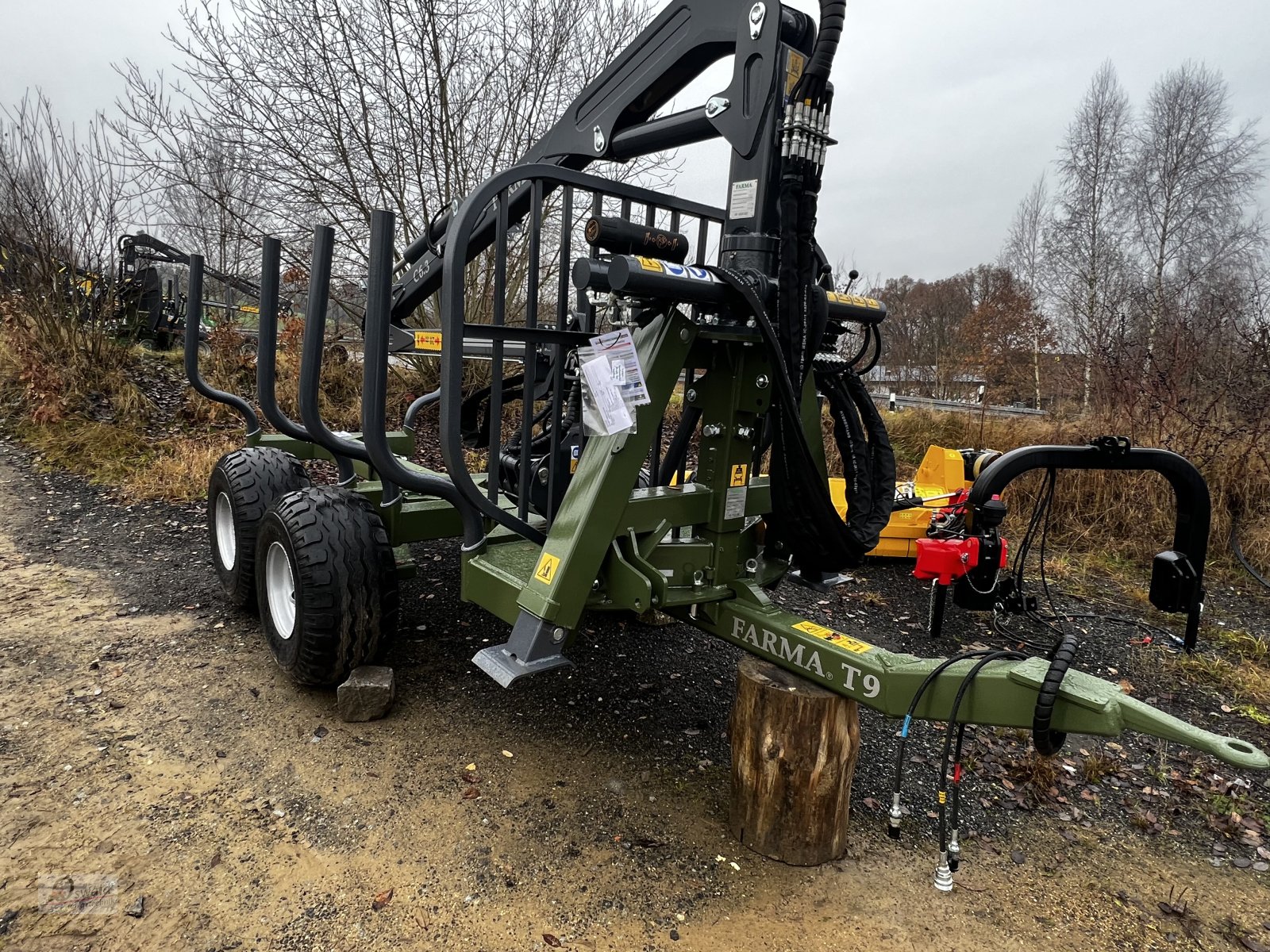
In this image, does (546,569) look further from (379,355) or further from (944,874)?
(944,874)

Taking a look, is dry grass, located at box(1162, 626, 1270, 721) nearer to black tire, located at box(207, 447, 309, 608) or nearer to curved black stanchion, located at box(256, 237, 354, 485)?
curved black stanchion, located at box(256, 237, 354, 485)

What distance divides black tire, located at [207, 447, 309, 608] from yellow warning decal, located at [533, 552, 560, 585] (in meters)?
2.21

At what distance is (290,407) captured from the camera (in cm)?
935

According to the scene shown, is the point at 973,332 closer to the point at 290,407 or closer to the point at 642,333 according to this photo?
the point at 290,407

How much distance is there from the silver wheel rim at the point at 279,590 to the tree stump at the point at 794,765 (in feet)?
7.20

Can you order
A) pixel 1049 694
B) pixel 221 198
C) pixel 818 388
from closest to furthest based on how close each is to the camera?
1. pixel 1049 694
2. pixel 818 388
3. pixel 221 198

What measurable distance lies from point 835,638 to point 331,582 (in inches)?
81.7

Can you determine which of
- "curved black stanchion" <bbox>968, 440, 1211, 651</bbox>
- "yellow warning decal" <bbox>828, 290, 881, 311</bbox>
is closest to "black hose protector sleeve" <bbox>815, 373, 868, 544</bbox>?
"yellow warning decal" <bbox>828, 290, 881, 311</bbox>

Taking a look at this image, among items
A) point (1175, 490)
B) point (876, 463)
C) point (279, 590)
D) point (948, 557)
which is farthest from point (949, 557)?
point (279, 590)

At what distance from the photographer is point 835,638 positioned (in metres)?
2.64

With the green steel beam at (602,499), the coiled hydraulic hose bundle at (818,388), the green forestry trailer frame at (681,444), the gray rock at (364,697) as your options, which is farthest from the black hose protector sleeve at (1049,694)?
the gray rock at (364,697)

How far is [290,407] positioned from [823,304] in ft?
26.7

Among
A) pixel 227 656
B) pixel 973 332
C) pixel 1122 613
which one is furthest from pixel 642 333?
pixel 973 332

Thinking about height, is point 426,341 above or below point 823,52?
Answer: below
